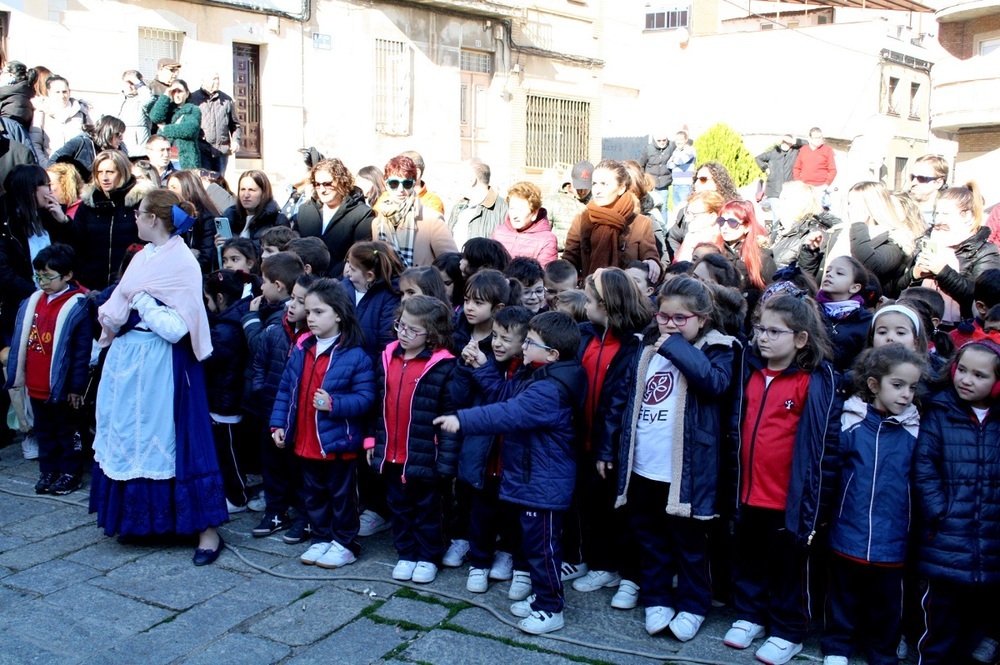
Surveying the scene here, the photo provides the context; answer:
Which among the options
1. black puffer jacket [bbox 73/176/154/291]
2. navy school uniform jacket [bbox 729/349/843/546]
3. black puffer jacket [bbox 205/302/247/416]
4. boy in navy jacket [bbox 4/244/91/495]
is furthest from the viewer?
black puffer jacket [bbox 73/176/154/291]

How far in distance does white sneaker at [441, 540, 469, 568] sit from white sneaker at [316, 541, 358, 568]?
494mm

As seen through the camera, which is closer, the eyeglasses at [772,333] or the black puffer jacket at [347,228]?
the eyeglasses at [772,333]

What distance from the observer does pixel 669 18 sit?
1339 inches

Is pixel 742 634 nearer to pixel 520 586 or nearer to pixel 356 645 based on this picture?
pixel 520 586

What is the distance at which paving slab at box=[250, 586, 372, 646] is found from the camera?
4.29 m

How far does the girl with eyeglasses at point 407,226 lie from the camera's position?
660 centimetres

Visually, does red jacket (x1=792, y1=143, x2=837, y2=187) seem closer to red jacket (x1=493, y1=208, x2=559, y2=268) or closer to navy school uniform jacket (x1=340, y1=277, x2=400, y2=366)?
red jacket (x1=493, y1=208, x2=559, y2=268)

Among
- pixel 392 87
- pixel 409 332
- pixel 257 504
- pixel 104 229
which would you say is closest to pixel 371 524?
pixel 257 504

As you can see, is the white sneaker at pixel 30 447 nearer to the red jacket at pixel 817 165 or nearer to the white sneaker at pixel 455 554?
the white sneaker at pixel 455 554

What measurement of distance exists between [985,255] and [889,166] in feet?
89.3

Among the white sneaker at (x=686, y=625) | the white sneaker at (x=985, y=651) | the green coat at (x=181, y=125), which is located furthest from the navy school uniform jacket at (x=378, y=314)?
the green coat at (x=181, y=125)

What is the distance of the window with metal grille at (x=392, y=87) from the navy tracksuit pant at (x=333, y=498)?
13.2m

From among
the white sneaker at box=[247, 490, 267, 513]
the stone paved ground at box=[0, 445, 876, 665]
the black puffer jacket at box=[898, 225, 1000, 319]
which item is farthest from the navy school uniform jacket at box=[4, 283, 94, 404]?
the black puffer jacket at box=[898, 225, 1000, 319]

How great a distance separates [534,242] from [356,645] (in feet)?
11.1
